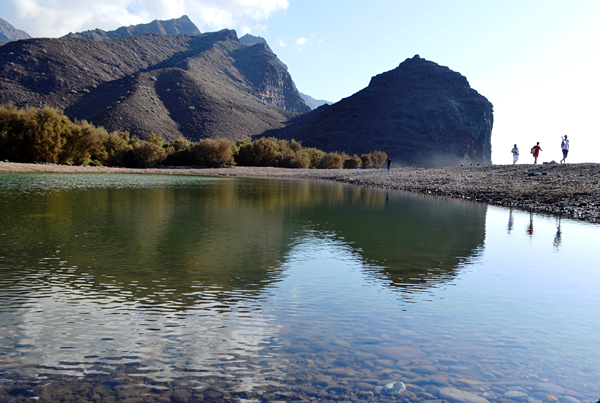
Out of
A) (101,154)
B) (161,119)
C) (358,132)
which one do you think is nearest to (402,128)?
(358,132)

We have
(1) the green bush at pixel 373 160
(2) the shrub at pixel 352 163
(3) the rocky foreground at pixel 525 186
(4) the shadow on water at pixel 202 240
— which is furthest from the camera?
(1) the green bush at pixel 373 160

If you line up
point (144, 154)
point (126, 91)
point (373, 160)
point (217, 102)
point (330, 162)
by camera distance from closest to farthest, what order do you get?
point (144, 154) < point (330, 162) < point (373, 160) < point (126, 91) < point (217, 102)

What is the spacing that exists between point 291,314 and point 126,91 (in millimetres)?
93729

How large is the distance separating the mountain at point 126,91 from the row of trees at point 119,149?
15.7m

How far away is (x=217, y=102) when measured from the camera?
99812mm

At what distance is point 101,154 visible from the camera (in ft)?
195

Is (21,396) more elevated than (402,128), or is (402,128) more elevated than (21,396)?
(402,128)

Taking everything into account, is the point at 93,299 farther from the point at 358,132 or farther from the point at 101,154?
the point at 358,132

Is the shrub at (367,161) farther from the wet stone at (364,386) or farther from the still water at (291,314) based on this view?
the wet stone at (364,386)

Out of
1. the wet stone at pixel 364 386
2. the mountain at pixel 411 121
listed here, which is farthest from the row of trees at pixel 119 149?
the wet stone at pixel 364 386

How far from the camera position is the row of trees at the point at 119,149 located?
1854 inches

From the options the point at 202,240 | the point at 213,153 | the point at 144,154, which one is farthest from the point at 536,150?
the point at 144,154

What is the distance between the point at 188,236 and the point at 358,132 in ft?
321

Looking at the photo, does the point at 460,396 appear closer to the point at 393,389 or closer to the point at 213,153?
the point at 393,389
